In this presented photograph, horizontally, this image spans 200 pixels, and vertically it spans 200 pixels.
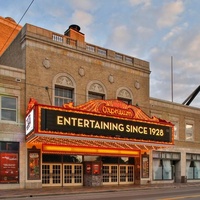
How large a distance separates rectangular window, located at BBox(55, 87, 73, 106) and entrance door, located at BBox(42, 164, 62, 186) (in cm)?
493

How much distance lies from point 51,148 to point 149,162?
429 inches

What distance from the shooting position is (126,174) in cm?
3120

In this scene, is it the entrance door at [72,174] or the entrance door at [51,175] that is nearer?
the entrance door at [51,175]

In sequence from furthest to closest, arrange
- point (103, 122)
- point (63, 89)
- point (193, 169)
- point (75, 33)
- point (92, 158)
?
point (193, 169) < point (75, 33) < point (92, 158) < point (63, 89) < point (103, 122)

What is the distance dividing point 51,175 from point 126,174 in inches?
312

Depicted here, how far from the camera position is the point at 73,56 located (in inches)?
1121

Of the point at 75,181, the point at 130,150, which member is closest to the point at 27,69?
the point at 75,181

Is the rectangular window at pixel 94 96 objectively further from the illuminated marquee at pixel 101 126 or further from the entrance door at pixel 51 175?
the entrance door at pixel 51 175

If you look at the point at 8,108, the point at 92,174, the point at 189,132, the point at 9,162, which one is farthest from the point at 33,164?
the point at 189,132

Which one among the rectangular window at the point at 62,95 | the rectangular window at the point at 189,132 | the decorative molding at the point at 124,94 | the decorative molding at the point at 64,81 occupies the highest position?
the decorative molding at the point at 64,81

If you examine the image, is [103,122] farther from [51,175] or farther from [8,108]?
[8,108]

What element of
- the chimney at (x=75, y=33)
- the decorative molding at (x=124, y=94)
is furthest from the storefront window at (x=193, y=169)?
the chimney at (x=75, y=33)

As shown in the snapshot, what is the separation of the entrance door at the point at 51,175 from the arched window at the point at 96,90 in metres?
6.44

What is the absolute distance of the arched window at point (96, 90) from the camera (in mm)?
29312
